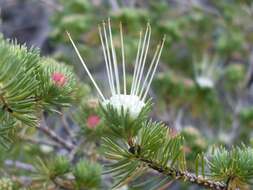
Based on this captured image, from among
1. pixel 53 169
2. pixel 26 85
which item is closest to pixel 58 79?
pixel 26 85

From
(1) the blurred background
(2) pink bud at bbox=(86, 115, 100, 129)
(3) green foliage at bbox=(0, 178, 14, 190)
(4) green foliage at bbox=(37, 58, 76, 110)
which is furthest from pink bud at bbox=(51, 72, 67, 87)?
(1) the blurred background

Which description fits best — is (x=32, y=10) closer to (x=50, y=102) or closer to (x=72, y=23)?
(x=72, y=23)

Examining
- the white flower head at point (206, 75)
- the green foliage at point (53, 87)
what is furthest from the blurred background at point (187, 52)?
the green foliage at point (53, 87)

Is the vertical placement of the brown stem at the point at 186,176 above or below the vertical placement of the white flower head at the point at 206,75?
below

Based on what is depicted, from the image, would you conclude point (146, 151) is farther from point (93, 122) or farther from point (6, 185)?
point (93, 122)

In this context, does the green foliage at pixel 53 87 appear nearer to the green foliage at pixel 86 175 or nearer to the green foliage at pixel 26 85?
the green foliage at pixel 26 85

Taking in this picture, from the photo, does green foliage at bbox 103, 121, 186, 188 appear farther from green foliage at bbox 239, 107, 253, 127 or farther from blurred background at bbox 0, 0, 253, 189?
green foliage at bbox 239, 107, 253, 127
